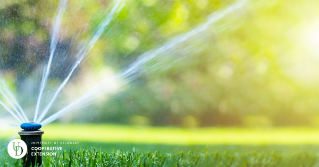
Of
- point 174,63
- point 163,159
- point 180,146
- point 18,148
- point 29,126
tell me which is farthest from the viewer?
point 174,63

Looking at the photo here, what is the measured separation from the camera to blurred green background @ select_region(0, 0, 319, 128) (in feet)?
21.3

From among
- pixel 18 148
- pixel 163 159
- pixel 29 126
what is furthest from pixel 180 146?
pixel 29 126

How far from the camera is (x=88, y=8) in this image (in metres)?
6.68

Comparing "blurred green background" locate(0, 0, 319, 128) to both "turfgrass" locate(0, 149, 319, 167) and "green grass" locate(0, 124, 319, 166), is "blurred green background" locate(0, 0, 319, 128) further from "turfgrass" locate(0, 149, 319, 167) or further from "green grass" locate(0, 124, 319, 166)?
"turfgrass" locate(0, 149, 319, 167)

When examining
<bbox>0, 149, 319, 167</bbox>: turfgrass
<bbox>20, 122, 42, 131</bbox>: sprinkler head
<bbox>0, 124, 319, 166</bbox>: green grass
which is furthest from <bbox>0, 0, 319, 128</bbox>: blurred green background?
<bbox>20, 122, 42, 131</bbox>: sprinkler head

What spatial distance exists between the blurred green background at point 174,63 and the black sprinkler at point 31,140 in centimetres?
384

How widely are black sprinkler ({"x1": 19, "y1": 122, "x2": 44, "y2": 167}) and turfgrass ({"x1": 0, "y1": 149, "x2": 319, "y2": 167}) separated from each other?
0.15m

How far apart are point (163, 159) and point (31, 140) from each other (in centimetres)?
106

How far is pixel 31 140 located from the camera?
7.68 ft

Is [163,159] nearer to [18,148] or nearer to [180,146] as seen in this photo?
[18,148]

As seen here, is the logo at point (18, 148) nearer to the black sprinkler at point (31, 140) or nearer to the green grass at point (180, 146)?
Result: the black sprinkler at point (31, 140)

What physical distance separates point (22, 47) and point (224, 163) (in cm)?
506

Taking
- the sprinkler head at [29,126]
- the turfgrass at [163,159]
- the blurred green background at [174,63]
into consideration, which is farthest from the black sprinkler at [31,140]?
the blurred green background at [174,63]

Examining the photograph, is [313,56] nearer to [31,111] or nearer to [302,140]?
[302,140]
